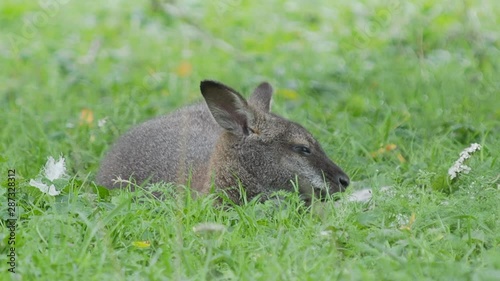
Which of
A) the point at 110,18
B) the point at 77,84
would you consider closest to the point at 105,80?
the point at 77,84

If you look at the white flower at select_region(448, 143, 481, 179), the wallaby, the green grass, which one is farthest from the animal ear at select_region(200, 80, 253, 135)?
the white flower at select_region(448, 143, 481, 179)

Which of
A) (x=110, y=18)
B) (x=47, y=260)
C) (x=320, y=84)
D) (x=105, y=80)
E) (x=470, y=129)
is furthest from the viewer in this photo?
(x=110, y=18)

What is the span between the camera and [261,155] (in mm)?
5859

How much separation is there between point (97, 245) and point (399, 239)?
1.37m

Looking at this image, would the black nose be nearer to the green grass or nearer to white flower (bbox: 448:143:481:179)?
the green grass

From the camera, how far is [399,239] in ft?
15.0

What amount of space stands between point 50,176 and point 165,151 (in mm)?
1053

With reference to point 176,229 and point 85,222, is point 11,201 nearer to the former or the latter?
point 85,222

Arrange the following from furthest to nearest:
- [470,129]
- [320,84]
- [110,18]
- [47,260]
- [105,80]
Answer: [110,18] < [105,80] < [320,84] < [470,129] < [47,260]

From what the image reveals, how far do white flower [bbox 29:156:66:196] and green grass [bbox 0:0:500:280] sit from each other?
0.21 feet

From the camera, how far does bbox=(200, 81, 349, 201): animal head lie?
18.9 feet

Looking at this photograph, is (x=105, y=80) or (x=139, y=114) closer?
(x=139, y=114)

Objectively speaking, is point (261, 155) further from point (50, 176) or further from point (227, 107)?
point (50, 176)

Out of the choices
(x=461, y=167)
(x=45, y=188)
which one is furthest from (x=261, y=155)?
(x=45, y=188)
